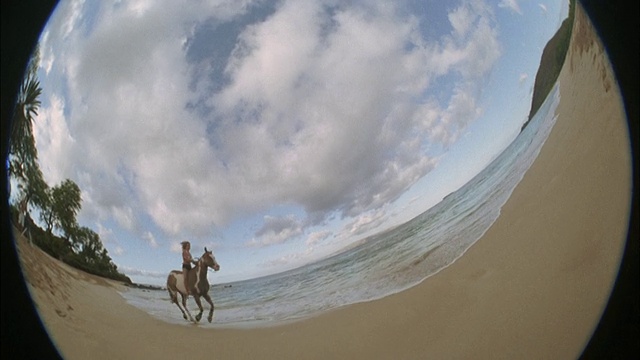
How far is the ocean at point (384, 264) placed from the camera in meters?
5.64

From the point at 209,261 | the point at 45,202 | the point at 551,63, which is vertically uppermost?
the point at 551,63

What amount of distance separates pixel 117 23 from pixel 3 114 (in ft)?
7.02

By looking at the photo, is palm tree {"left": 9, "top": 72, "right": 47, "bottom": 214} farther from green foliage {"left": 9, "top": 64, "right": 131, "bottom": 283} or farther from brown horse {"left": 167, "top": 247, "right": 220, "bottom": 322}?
brown horse {"left": 167, "top": 247, "right": 220, "bottom": 322}

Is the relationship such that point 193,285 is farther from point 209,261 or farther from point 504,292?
point 504,292

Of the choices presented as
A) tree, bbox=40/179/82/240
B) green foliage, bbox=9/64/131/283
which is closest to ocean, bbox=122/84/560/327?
green foliage, bbox=9/64/131/283

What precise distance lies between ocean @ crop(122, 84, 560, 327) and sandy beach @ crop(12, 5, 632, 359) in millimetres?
136

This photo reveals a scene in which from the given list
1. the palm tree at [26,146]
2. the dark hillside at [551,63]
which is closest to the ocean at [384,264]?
the dark hillside at [551,63]

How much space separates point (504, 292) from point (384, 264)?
140 centimetres

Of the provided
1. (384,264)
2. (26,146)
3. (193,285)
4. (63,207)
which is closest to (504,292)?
(384,264)

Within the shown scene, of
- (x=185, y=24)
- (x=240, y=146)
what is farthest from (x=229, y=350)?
(x=185, y=24)

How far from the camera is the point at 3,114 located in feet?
10.9

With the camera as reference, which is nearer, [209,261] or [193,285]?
[193,285]

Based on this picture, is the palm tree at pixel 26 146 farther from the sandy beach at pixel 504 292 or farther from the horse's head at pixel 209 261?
the horse's head at pixel 209 261

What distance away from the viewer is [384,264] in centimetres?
595
